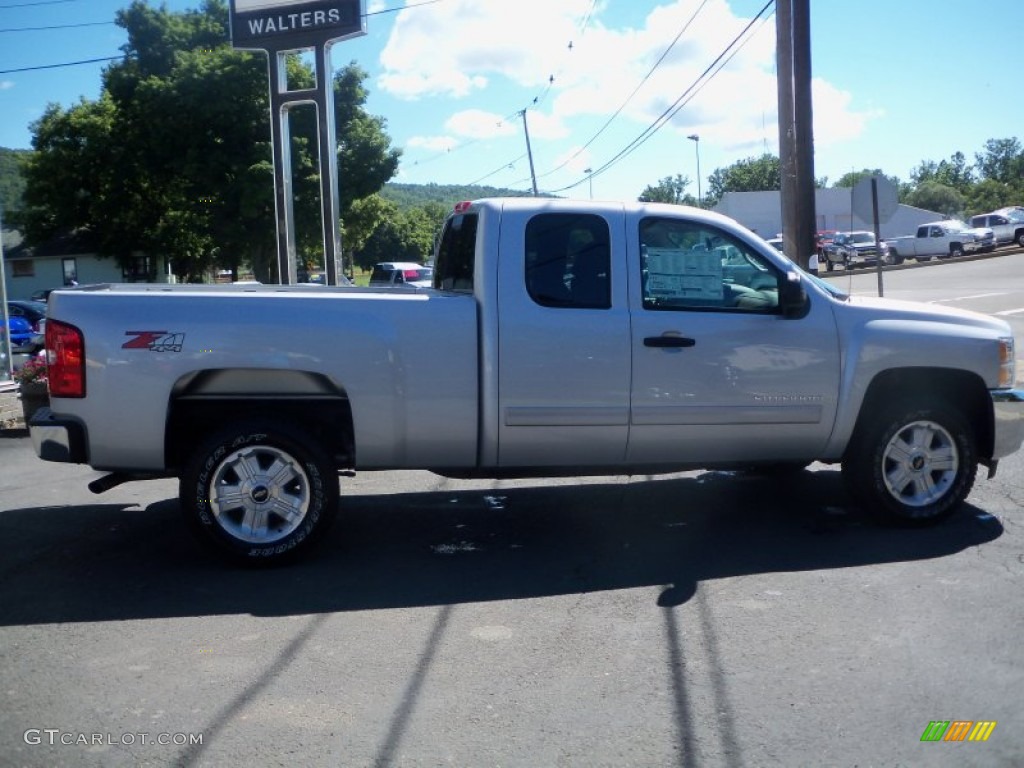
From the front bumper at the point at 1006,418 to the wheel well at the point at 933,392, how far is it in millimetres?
42

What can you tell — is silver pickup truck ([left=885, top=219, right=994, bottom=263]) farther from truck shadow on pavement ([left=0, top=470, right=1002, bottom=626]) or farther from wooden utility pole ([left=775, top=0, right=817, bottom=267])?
truck shadow on pavement ([left=0, top=470, right=1002, bottom=626])

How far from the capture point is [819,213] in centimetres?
6844

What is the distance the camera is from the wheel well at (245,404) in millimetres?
5973

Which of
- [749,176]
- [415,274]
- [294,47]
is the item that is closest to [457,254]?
[294,47]

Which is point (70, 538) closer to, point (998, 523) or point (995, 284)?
point (998, 523)

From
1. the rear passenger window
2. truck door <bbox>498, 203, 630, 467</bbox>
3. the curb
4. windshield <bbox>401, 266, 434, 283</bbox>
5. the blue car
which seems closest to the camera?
truck door <bbox>498, 203, 630, 467</bbox>

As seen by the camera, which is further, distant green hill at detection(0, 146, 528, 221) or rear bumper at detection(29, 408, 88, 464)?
distant green hill at detection(0, 146, 528, 221)

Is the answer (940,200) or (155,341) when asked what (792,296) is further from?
(940,200)

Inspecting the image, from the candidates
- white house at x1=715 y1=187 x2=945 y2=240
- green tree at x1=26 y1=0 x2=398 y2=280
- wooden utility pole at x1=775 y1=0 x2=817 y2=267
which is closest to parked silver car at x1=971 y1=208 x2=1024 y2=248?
white house at x1=715 y1=187 x2=945 y2=240

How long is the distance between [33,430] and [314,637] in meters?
2.18

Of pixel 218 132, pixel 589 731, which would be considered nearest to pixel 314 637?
pixel 589 731

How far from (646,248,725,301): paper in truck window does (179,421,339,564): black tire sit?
227 centimetres

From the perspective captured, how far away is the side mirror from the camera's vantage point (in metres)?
6.23

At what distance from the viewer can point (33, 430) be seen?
584 cm
